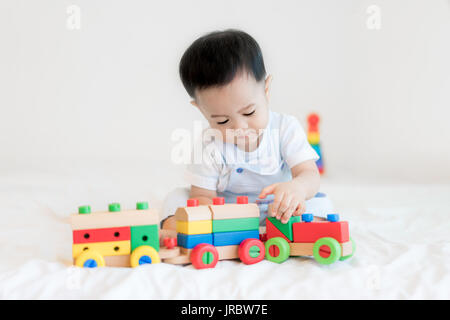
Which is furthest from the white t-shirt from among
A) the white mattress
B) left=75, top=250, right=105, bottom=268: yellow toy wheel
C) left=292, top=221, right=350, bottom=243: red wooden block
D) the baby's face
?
left=75, top=250, right=105, bottom=268: yellow toy wheel

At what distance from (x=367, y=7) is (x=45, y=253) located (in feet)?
7.79

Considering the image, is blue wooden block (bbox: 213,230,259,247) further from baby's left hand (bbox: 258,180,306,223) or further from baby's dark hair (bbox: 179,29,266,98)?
baby's dark hair (bbox: 179,29,266,98)

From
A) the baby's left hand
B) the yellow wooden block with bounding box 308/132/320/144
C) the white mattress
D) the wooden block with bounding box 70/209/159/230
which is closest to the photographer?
the white mattress

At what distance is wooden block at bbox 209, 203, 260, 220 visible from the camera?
90 cm

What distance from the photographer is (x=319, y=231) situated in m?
0.88

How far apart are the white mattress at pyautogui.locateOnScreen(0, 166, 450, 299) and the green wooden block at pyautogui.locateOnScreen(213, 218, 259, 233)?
0.06 metres

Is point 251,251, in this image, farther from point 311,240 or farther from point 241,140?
point 241,140

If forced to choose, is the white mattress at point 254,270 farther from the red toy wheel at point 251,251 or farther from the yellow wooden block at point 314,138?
the yellow wooden block at point 314,138

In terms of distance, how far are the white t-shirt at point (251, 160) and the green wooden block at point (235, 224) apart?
34 centimetres

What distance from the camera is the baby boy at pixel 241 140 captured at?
3.40ft

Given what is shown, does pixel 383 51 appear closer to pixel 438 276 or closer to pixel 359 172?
pixel 359 172

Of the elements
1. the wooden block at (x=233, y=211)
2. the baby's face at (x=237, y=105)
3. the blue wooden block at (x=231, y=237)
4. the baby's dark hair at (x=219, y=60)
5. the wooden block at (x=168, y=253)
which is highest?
the baby's dark hair at (x=219, y=60)

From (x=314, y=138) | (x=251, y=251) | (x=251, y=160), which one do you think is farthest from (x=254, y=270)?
(x=314, y=138)

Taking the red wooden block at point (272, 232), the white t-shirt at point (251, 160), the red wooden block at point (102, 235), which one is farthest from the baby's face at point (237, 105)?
the red wooden block at point (102, 235)
